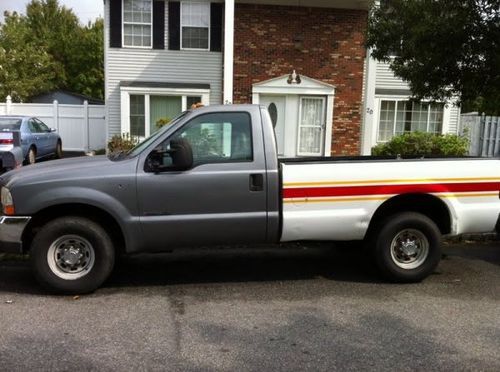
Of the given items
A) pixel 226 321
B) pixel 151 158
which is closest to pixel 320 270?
pixel 226 321

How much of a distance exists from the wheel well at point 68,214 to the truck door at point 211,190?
1.38 feet

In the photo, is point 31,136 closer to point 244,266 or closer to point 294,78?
point 294,78

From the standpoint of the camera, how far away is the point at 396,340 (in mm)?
A: 4336

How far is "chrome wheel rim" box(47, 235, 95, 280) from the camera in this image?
5.31 m

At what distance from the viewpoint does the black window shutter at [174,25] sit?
57.1 feet

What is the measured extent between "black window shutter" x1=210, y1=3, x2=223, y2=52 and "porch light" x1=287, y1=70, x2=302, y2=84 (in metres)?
2.53

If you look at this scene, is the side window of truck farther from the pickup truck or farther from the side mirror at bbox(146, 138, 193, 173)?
the side mirror at bbox(146, 138, 193, 173)

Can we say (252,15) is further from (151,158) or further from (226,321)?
(226,321)

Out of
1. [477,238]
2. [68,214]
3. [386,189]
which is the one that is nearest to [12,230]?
[68,214]

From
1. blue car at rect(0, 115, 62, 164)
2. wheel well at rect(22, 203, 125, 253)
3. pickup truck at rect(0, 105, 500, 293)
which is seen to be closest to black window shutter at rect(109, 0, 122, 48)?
blue car at rect(0, 115, 62, 164)

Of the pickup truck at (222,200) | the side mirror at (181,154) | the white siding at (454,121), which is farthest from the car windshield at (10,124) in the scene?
the white siding at (454,121)

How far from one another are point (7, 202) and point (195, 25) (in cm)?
1349

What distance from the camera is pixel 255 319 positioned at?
188 inches

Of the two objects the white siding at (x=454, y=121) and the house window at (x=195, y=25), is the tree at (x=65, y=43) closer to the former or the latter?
the house window at (x=195, y=25)
